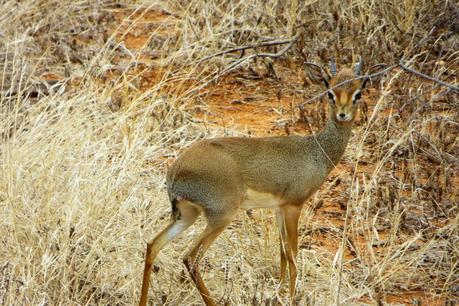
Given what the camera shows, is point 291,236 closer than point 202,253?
No

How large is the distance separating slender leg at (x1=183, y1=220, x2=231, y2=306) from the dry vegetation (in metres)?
0.16

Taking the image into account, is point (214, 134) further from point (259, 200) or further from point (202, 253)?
point (202, 253)

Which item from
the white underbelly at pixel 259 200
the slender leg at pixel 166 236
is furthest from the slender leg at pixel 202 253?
the white underbelly at pixel 259 200

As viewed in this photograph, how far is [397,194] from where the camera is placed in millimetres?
5605

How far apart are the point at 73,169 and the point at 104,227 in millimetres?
494

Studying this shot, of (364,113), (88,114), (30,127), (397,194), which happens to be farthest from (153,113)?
(397,194)

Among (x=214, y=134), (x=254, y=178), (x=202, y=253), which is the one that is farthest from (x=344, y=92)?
(x=214, y=134)

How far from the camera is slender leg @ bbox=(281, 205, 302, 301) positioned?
491 centimetres

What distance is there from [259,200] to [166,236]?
0.51m

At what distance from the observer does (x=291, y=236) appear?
4.97 meters

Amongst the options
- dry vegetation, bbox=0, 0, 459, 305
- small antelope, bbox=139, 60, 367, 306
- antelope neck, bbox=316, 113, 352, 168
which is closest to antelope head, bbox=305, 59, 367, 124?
small antelope, bbox=139, 60, 367, 306

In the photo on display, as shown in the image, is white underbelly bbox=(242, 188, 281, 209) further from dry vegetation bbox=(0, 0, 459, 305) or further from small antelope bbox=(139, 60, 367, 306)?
dry vegetation bbox=(0, 0, 459, 305)

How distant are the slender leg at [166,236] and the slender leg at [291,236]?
511mm

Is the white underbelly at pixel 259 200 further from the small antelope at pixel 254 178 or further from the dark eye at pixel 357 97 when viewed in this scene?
the dark eye at pixel 357 97
